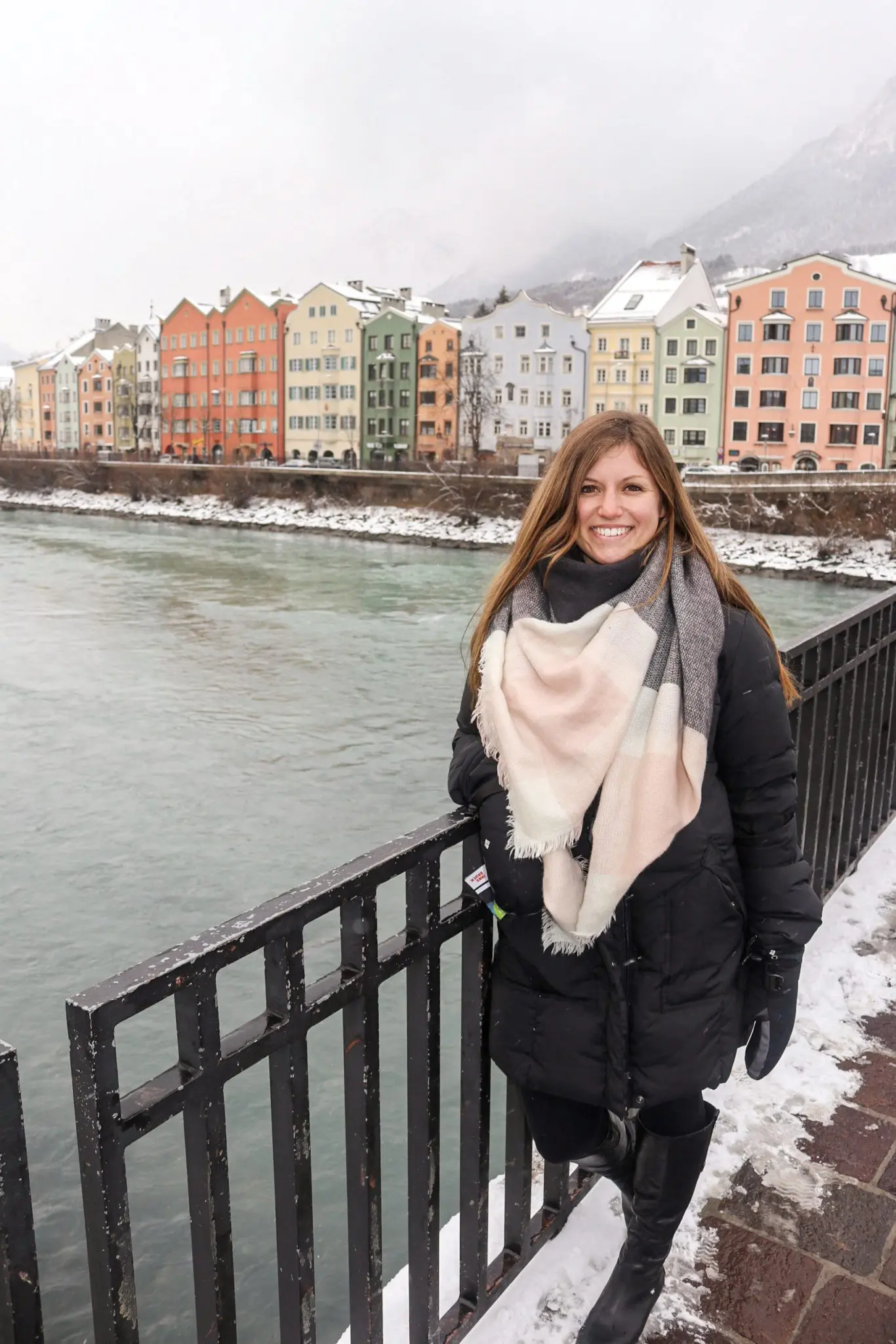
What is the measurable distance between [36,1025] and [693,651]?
508 centimetres

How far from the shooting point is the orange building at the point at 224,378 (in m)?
68.9

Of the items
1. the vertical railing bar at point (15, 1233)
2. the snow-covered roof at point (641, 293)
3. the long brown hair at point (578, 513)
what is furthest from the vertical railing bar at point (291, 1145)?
the snow-covered roof at point (641, 293)

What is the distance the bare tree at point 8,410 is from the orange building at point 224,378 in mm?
19288

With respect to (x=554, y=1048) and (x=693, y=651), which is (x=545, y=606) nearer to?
(x=693, y=651)

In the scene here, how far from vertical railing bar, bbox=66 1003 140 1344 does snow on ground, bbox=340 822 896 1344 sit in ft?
2.94

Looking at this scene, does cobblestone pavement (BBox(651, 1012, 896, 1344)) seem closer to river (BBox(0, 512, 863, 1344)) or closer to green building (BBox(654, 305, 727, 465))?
river (BBox(0, 512, 863, 1344))

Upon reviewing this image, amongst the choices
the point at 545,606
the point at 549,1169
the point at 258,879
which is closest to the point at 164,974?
the point at 545,606

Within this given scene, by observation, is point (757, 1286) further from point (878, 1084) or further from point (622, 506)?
point (622, 506)

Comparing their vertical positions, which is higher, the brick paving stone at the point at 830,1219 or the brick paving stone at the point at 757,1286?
the brick paving stone at the point at 830,1219

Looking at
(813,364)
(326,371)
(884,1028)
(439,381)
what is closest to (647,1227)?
(884,1028)

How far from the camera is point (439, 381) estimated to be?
6197 centimetres

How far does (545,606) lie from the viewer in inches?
76.0

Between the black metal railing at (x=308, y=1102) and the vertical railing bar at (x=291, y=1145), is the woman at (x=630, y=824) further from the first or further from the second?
the vertical railing bar at (x=291, y=1145)

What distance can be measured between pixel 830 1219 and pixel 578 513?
1585 millimetres
